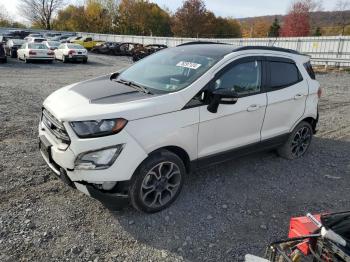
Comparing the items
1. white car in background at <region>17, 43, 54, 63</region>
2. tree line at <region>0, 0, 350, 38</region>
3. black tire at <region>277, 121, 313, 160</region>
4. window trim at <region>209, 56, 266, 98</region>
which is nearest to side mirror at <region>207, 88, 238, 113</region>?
window trim at <region>209, 56, 266, 98</region>

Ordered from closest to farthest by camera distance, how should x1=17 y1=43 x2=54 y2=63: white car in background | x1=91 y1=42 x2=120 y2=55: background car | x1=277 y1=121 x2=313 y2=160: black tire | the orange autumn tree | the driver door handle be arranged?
1. the driver door handle
2. x1=277 y1=121 x2=313 y2=160: black tire
3. x1=17 y1=43 x2=54 y2=63: white car in background
4. x1=91 y1=42 x2=120 y2=55: background car
5. the orange autumn tree

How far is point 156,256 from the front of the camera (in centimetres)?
305

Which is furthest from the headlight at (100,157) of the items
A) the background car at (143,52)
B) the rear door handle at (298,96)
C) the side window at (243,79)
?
the background car at (143,52)

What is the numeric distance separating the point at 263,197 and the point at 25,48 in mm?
21181

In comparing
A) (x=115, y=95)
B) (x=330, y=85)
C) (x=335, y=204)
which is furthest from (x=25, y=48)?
(x=335, y=204)

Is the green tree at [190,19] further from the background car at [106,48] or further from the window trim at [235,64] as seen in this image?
the window trim at [235,64]

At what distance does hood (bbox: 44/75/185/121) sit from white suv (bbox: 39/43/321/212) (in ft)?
0.04

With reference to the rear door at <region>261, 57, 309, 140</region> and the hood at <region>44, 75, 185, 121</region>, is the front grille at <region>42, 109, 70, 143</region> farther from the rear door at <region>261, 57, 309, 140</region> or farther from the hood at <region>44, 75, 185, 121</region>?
the rear door at <region>261, 57, 309, 140</region>

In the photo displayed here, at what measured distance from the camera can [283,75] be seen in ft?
16.0

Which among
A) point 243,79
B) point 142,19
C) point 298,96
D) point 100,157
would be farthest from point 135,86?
point 142,19

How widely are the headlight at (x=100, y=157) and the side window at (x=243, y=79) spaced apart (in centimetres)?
149

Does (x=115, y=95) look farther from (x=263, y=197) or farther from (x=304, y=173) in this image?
(x=304, y=173)

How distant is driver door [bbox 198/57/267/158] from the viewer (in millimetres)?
3906

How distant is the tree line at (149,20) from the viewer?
61.5 metres
